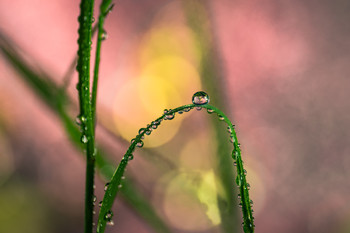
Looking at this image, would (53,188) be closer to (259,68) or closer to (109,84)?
(109,84)

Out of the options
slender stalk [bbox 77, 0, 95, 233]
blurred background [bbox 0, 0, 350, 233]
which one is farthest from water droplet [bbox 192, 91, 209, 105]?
blurred background [bbox 0, 0, 350, 233]

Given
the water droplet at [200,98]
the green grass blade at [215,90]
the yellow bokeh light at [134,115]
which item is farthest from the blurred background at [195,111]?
the water droplet at [200,98]

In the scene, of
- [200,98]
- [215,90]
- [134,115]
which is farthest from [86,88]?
[134,115]

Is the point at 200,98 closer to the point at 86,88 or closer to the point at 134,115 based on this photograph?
the point at 86,88

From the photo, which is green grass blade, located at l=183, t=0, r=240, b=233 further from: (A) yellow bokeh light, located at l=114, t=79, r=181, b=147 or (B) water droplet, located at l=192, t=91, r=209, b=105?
(A) yellow bokeh light, located at l=114, t=79, r=181, b=147

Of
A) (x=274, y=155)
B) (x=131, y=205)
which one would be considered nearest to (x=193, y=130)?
(x=274, y=155)

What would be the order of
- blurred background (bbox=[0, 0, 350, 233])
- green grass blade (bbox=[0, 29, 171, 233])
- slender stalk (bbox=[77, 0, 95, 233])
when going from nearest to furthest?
slender stalk (bbox=[77, 0, 95, 233]) → green grass blade (bbox=[0, 29, 171, 233]) → blurred background (bbox=[0, 0, 350, 233])
